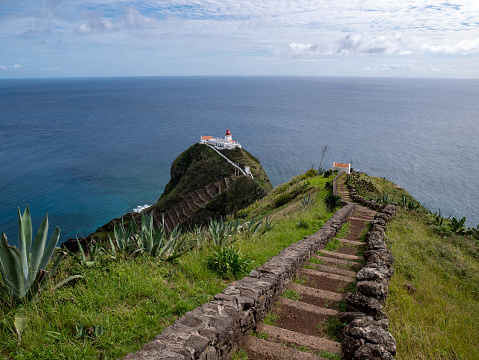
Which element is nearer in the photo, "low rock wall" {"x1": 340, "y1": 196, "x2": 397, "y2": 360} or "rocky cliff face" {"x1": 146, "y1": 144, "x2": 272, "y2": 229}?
"low rock wall" {"x1": 340, "y1": 196, "x2": 397, "y2": 360}

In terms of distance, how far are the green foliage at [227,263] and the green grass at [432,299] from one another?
9.62 feet

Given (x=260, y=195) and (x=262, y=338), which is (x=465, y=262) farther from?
(x=260, y=195)

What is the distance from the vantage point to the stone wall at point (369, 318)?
423cm

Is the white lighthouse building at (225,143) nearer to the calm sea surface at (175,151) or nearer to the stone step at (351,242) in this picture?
the calm sea surface at (175,151)

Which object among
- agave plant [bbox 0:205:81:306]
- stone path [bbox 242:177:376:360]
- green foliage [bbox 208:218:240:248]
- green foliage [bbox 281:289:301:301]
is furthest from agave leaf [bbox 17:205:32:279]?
green foliage [bbox 281:289:301:301]

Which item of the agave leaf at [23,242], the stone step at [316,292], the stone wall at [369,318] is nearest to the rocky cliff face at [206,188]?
the stone step at [316,292]

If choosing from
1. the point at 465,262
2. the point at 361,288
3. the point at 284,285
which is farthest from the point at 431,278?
the point at 284,285

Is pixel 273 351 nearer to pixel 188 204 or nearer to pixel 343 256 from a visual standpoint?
pixel 343 256

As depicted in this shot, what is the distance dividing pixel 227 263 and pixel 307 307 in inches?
69.4

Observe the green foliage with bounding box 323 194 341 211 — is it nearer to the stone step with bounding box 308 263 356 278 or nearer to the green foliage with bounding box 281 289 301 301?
the stone step with bounding box 308 263 356 278

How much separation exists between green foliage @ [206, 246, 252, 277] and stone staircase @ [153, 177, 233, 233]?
4057 centimetres

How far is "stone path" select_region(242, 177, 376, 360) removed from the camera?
4637 mm

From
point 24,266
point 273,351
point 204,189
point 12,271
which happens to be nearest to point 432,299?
point 273,351

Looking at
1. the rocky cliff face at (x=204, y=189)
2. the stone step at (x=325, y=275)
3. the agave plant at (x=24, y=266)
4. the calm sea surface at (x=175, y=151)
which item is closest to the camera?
the agave plant at (x=24, y=266)
